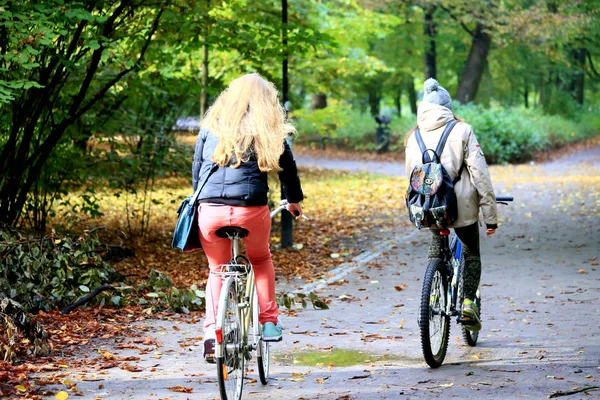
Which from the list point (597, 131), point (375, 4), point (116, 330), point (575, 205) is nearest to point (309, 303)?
point (116, 330)

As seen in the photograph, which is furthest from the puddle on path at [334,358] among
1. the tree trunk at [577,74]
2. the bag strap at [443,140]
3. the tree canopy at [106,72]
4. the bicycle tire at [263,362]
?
the tree trunk at [577,74]

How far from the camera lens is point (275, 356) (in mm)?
6633

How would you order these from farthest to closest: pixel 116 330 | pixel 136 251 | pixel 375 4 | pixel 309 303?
pixel 375 4
pixel 136 251
pixel 309 303
pixel 116 330

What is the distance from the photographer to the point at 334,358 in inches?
256

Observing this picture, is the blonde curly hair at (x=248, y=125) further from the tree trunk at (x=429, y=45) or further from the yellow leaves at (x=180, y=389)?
the tree trunk at (x=429, y=45)

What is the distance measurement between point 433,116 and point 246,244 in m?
1.83

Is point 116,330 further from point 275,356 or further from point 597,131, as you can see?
point 597,131

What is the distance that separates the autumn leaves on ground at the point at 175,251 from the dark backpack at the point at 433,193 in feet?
7.41

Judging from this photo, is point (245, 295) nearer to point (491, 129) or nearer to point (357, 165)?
point (357, 165)

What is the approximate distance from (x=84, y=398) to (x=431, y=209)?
2.55 meters

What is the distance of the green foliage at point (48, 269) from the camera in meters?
7.78

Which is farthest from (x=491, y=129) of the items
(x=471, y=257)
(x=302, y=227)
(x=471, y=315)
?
(x=471, y=315)

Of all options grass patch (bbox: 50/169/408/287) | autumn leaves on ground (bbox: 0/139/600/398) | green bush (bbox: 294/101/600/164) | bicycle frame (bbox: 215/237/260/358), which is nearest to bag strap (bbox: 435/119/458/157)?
bicycle frame (bbox: 215/237/260/358)

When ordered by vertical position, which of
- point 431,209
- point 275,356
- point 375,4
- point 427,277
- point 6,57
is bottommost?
point 275,356
